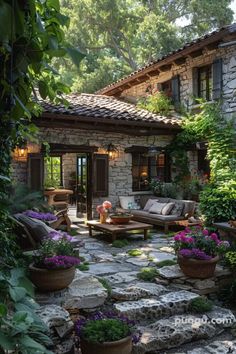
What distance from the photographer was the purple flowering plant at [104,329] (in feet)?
9.82

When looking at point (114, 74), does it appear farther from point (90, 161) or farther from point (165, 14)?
point (90, 161)

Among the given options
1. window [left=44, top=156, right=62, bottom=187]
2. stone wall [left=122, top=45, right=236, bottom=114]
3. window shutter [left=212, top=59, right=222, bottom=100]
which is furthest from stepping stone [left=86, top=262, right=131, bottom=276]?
window [left=44, top=156, right=62, bottom=187]

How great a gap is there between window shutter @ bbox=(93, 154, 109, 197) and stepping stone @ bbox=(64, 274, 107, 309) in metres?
5.63

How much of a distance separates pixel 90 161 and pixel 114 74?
11.3 meters

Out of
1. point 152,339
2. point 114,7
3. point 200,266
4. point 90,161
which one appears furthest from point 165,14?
point 152,339

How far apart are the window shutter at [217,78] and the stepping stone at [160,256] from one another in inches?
207

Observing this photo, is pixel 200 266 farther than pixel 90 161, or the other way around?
pixel 90 161

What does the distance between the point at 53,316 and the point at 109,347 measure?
0.71 m

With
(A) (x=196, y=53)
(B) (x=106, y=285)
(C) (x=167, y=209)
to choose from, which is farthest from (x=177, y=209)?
(B) (x=106, y=285)

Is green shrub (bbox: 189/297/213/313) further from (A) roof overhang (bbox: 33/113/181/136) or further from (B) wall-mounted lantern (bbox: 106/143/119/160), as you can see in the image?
(B) wall-mounted lantern (bbox: 106/143/119/160)

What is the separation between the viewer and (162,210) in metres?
9.30

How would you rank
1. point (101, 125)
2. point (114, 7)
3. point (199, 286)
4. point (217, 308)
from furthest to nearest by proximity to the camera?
point (114, 7) → point (101, 125) → point (199, 286) → point (217, 308)

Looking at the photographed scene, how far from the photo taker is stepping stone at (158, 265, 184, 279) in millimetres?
4980

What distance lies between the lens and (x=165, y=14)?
1920cm
